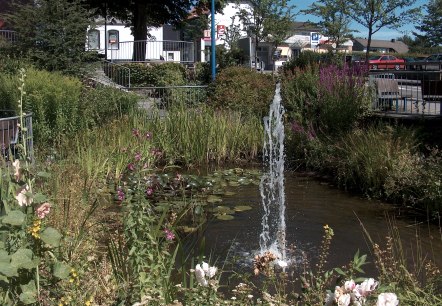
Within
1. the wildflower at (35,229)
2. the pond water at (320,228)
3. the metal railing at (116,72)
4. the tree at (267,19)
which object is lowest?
the pond water at (320,228)

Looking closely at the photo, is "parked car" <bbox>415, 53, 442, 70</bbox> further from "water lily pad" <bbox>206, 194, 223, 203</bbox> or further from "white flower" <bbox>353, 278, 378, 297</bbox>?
"white flower" <bbox>353, 278, 378, 297</bbox>

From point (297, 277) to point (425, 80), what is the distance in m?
9.26

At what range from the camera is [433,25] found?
48.8 metres

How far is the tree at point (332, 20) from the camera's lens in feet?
123

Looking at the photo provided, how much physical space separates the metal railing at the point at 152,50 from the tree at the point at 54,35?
41.1 ft

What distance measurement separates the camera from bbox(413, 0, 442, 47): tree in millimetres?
45969

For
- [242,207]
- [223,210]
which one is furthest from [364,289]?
[242,207]

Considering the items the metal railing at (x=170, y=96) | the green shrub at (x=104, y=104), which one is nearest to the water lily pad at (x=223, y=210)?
the green shrub at (x=104, y=104)

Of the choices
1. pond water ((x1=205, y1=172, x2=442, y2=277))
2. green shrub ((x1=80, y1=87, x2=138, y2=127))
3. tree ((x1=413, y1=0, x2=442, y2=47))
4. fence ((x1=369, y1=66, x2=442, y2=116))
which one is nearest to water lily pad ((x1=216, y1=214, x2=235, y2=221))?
pond water ((x1=205, y1=172, x2=442, y2=277))

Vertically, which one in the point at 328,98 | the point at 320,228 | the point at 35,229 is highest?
the point at 328,98

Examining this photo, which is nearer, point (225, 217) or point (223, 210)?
point (225, 217)

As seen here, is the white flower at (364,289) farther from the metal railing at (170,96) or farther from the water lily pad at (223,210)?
the metal railing at (170,96)

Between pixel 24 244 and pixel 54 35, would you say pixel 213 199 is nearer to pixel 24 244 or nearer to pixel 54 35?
pixel 24 244

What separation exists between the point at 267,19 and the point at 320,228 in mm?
36932
